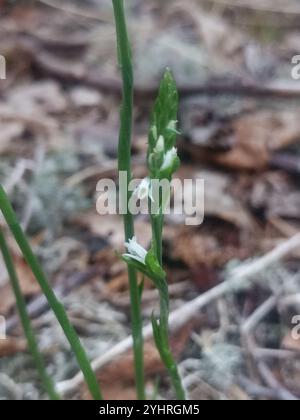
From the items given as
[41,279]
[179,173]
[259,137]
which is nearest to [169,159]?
[41,279]

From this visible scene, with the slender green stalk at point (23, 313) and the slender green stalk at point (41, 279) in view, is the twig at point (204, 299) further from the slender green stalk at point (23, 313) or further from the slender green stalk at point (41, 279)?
the slender green stalk at point (41, 279)

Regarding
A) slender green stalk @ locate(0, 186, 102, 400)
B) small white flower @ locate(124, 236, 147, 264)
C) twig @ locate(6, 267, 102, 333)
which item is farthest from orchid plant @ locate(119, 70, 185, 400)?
twig @ locate(6, 267, 102, 333)

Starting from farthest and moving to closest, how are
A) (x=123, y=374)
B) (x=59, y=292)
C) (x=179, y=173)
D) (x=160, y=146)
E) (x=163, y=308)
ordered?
(x=179, y=173) < (x=59, y=292) < (x=123, y=374) < (x=163, y=308) < (x=160, y=146)

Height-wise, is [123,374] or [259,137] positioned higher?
[259,137]

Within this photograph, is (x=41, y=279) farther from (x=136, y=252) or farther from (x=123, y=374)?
(x=123, y=374)

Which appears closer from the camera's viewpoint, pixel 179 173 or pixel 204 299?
pixel 204 299

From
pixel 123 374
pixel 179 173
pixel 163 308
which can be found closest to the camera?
pixel 163 308

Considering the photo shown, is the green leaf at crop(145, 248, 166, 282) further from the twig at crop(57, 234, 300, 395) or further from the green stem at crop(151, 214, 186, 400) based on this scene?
the twig at crop(57, 234, 300, 395)
